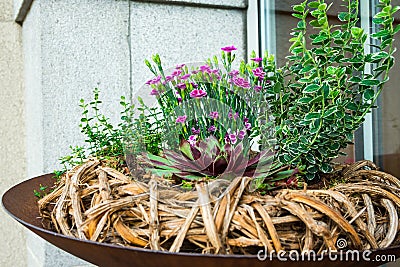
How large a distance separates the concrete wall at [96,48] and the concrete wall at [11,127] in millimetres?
203

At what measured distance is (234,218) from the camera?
0.54 m

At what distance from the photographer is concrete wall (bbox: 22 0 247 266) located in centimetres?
139

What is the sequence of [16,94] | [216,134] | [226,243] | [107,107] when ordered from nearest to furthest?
1. [226,243]
2. [216,134]
3. [107,107]
4. [16,94]

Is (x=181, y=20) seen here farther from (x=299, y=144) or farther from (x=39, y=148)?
(x=299, y=144)

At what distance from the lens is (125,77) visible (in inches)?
57.5

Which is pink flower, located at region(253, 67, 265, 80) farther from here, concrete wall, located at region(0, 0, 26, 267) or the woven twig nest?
concrete wall, located at region(0, 0, 26, 267)

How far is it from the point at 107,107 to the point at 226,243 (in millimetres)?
984

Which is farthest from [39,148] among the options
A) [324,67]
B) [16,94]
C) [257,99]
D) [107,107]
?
[324,67]

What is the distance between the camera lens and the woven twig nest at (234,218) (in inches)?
20.8

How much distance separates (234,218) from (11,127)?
1.41 m

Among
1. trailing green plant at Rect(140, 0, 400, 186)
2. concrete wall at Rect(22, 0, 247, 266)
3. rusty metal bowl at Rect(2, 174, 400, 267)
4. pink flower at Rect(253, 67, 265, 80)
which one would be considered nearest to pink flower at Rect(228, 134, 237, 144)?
trailing green plant at Rect(140, 0, 400, 186)

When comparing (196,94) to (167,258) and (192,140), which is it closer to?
(192,140)

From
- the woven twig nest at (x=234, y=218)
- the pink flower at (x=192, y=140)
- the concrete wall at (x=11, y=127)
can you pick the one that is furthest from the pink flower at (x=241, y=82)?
the concrete wall at (x=11, y=127)

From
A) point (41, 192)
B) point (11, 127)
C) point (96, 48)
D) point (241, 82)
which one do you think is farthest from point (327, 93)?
point (11, 127)
